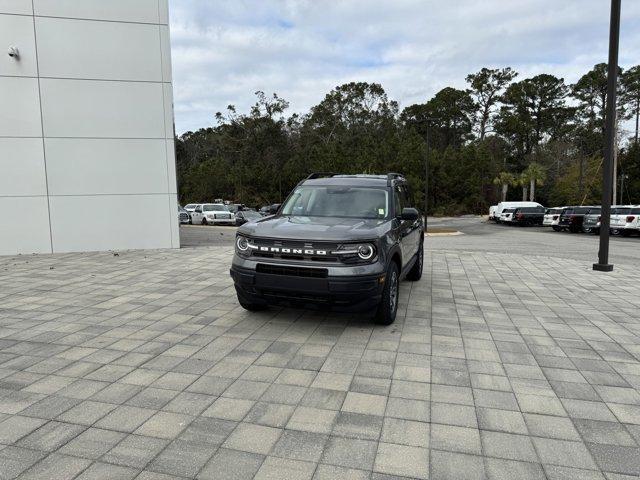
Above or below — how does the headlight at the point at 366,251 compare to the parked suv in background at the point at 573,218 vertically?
above

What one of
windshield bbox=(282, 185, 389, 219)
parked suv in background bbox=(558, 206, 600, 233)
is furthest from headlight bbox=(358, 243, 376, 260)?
parked suv in background bbox=(558, 206, 600, 233)

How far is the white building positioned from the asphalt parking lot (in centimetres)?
495

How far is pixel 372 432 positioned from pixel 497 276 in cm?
692

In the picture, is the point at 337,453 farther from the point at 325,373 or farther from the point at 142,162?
the point at 142,162

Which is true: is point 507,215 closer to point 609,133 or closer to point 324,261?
point 609,133

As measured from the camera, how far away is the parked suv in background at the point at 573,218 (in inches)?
1062

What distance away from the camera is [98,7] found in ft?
36.5

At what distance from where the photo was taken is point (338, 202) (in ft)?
20.2

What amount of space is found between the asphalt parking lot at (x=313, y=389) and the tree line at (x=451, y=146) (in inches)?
1492

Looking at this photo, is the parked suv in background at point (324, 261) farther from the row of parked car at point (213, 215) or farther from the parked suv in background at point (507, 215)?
the parked suv in background at point (507, 215)

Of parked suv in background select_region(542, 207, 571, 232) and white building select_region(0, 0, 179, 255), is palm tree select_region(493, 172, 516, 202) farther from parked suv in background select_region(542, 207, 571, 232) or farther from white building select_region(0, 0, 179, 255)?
white building select_region(0, 0, 179, 255)

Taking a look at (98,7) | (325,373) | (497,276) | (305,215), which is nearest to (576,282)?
(497,276)

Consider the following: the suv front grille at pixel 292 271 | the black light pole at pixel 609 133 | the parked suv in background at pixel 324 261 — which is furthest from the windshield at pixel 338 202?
the black light pole at pixel 609 133

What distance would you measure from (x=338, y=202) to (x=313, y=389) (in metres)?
2.97
